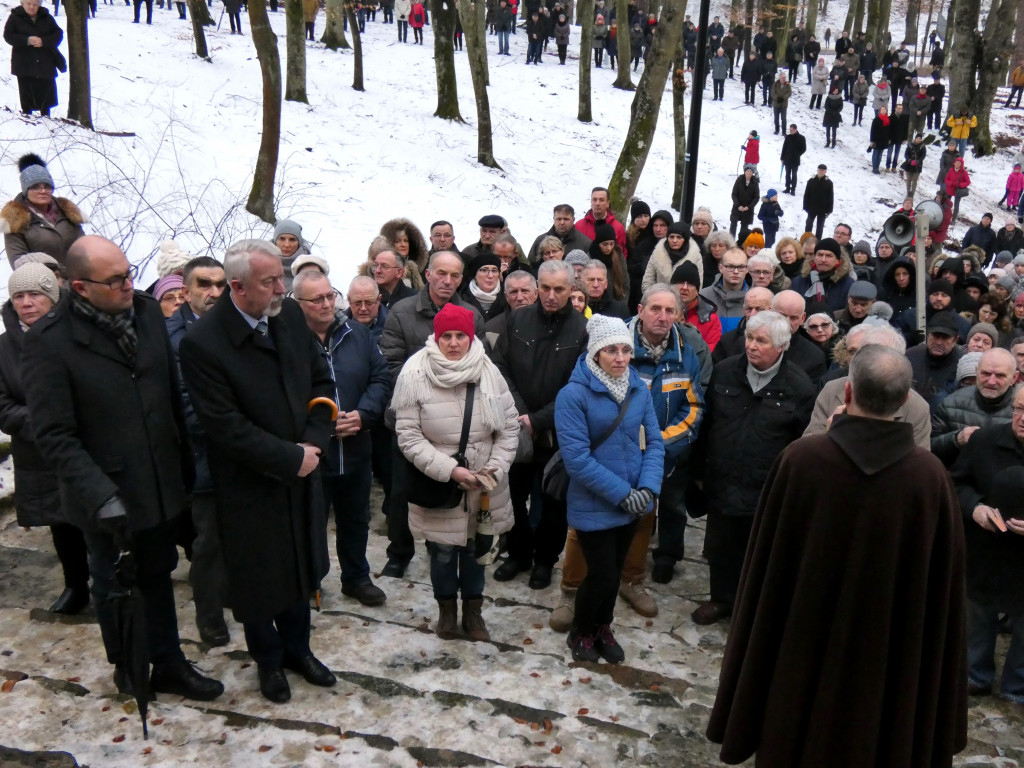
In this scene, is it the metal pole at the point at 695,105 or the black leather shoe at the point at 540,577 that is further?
the metal pole at the point at 695,105

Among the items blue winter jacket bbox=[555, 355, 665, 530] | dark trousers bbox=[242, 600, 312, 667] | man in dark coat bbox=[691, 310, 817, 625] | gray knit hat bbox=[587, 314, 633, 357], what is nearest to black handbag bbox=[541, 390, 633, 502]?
blue winter jacket bbox=[555, 355, 665, 530]

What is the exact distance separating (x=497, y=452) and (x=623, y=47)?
24445 mm

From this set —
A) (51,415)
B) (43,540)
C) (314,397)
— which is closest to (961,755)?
(314,397)

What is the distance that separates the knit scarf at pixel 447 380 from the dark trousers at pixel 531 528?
41.0 inches

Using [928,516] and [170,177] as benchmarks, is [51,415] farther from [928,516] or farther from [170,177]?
[170,177]

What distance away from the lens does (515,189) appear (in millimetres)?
18203

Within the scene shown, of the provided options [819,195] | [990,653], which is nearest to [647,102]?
[819,195]

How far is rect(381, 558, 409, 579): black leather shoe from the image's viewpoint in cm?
574

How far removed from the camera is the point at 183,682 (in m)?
4.18

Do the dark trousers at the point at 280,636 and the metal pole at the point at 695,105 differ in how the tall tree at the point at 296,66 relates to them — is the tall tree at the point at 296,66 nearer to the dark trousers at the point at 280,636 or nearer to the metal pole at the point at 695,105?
the metal pole at the point at 695,105

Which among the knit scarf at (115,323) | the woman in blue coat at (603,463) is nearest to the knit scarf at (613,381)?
the woman in blue coat at (603,463)

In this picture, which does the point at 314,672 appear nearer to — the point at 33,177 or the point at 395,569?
the point at 395,569

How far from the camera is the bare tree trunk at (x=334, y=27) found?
24.5 metres

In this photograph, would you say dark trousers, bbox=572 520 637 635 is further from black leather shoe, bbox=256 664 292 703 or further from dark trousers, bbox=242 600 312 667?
black leather shoe, bbox=256 664 292 703
